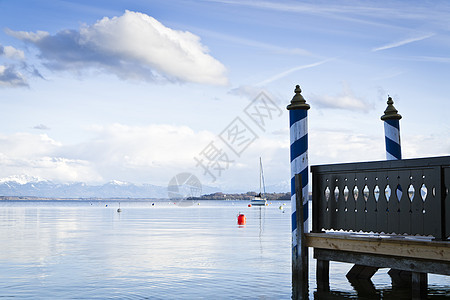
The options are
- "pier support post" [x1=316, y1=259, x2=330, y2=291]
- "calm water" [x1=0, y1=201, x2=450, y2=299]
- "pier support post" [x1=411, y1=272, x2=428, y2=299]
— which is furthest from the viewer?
"calm water" [x1=0, y1=201, x2=450, y2=299]

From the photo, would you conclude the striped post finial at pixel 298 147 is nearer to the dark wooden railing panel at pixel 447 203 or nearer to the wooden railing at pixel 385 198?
the wooden railing at pixel 385 198

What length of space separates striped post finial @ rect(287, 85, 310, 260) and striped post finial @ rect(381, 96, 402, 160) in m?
3.22

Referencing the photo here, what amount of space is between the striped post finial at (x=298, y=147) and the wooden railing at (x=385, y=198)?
0.83ft

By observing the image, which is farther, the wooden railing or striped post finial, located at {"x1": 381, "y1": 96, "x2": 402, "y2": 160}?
striped post finial, located at {"x1": 381, "y1": 96, "x2": 402, "y2": 160}

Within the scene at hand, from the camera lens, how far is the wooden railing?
9.94m

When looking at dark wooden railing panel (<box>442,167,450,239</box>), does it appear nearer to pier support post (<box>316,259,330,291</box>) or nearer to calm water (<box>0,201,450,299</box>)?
pier support post (<box>316,259,330,291</box>)

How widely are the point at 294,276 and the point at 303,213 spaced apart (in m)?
1.41

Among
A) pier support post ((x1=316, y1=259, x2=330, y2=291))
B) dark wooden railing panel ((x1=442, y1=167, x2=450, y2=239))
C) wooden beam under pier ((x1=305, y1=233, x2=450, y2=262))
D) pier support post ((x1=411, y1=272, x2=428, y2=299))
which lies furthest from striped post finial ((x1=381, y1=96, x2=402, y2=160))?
dark wooden railing panel ((x1=442, y1=167, x2=450, y2=239))

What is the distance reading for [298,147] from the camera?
12531 mm

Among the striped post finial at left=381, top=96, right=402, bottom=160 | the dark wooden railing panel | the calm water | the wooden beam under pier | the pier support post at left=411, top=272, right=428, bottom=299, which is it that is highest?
the striped post finial at left=381, top=96, right=402, bottom=160

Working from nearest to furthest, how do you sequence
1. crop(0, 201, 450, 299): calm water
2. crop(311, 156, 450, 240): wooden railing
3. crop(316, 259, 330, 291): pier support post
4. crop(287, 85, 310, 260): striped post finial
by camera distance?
crop(311, 156, 450, 240): wooden railing → crop(287, 85, 310, 260): striped post finial → crop(316, 259, 330, 291): pier support post → crop(0, 201, 450, 299): calm water

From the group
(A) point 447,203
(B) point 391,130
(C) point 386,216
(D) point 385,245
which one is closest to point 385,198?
(C) point 386,216

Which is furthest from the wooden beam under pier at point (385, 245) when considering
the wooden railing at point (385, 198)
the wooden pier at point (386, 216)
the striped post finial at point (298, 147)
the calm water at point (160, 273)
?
the calm water at point (160, 273)

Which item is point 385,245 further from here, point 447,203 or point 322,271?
point 322,271
